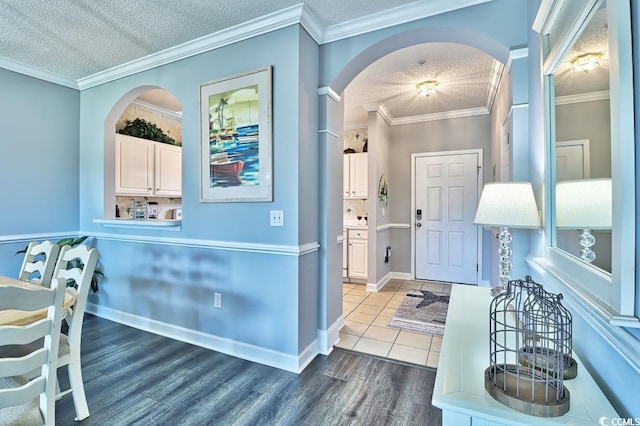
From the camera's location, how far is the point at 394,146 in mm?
5039

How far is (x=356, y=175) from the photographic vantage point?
5004mm

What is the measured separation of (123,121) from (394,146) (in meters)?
3.99

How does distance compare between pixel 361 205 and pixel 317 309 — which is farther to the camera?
pixel 361 205

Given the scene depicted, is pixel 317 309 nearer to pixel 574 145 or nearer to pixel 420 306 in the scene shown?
pixel 420 306

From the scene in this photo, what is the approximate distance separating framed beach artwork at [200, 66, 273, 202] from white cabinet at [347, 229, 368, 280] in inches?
103

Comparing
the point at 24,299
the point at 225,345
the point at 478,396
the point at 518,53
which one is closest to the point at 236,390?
the point at 225,345

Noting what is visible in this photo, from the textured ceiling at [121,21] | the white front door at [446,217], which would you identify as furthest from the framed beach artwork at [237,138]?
the white front door at [446,217]

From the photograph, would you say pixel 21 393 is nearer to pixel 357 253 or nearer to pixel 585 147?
pixel 585 147

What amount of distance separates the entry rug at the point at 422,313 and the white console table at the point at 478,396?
200 cm

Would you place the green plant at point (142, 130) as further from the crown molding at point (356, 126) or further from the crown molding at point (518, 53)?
the crown molding at point (518, 53)

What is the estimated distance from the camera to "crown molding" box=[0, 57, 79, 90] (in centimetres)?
294

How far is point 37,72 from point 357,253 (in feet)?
14.2

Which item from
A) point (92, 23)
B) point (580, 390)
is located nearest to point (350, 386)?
point (580, 390)

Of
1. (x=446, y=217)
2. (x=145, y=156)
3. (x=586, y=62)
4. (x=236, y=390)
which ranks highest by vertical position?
(x=145, y=156)
